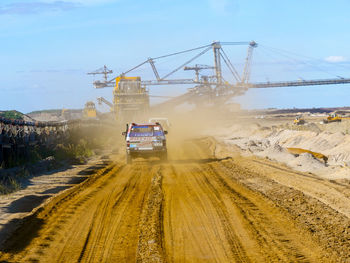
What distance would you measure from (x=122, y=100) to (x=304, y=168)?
122 feet

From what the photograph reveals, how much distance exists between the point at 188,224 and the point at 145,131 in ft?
42.8

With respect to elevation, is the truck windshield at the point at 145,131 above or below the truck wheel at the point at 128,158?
above

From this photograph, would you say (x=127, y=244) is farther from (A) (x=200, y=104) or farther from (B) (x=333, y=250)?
(A) (x=200, y=104)

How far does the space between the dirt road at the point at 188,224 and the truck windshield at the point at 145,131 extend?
627 centimetres

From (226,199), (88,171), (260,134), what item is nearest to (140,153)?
(88,171)

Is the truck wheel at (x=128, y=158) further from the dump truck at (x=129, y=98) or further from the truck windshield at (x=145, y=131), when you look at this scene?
the dump truck at (x=129, y=98)

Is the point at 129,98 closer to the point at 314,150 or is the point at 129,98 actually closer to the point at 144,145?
the point at 314,150

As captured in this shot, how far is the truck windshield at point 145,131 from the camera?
21578mm

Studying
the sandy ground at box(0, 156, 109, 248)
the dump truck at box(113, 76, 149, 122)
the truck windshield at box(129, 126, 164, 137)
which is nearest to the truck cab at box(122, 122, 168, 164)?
the truck windshield at box(129, 126, 164, 137)

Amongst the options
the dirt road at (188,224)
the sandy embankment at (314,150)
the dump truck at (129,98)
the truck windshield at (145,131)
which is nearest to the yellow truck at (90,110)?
the dump truck at (129,98)

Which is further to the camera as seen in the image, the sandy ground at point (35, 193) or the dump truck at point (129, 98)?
the dump truck at point (129, 98)

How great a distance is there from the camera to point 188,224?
9125mm

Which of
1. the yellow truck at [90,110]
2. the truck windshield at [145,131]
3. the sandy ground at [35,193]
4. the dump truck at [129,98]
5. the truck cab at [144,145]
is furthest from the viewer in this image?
the yellow truck at [90,110]

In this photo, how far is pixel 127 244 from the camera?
7.75m
